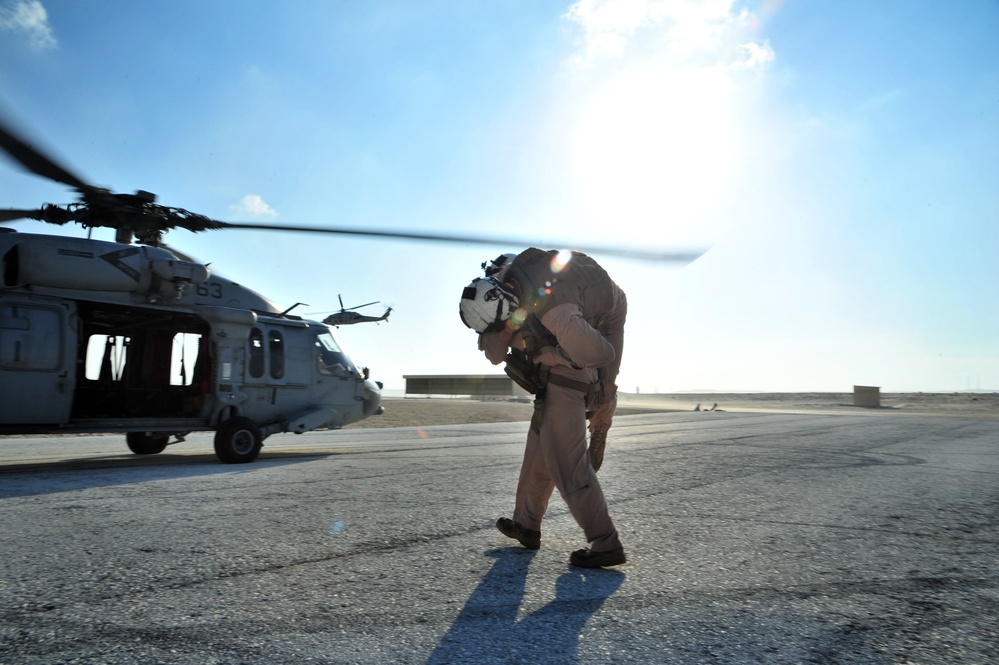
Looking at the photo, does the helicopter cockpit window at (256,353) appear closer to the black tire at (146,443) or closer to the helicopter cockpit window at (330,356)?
the helicopter cockpit window at (330,356)

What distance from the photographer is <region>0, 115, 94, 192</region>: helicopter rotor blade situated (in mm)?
5832

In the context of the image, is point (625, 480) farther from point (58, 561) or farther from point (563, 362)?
point (58, 561)

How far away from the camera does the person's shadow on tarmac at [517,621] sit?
6.61 feet

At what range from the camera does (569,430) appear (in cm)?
339

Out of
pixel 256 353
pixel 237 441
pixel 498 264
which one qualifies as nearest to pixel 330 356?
pixel 256 353

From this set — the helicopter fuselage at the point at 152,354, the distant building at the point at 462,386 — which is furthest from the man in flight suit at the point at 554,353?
the distant building at the point at 462,386

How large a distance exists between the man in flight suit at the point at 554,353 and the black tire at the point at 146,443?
30.2 feet

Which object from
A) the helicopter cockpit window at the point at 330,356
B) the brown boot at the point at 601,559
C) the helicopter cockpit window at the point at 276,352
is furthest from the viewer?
the helicopter cockpit window at the point at 330,356

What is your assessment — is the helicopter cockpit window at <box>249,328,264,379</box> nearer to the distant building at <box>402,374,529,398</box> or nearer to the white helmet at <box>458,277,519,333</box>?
the white helmet at <box>458,277,519,333</box>

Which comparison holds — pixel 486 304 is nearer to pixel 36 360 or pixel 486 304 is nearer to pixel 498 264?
pixel 498 264

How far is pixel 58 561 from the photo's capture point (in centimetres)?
303

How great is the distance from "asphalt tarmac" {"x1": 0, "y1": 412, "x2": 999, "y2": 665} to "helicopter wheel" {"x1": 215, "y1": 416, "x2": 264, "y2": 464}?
3461 millimetres

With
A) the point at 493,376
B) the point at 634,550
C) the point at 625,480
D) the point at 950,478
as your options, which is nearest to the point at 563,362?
the point at 634,550

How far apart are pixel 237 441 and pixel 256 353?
1.54 m
